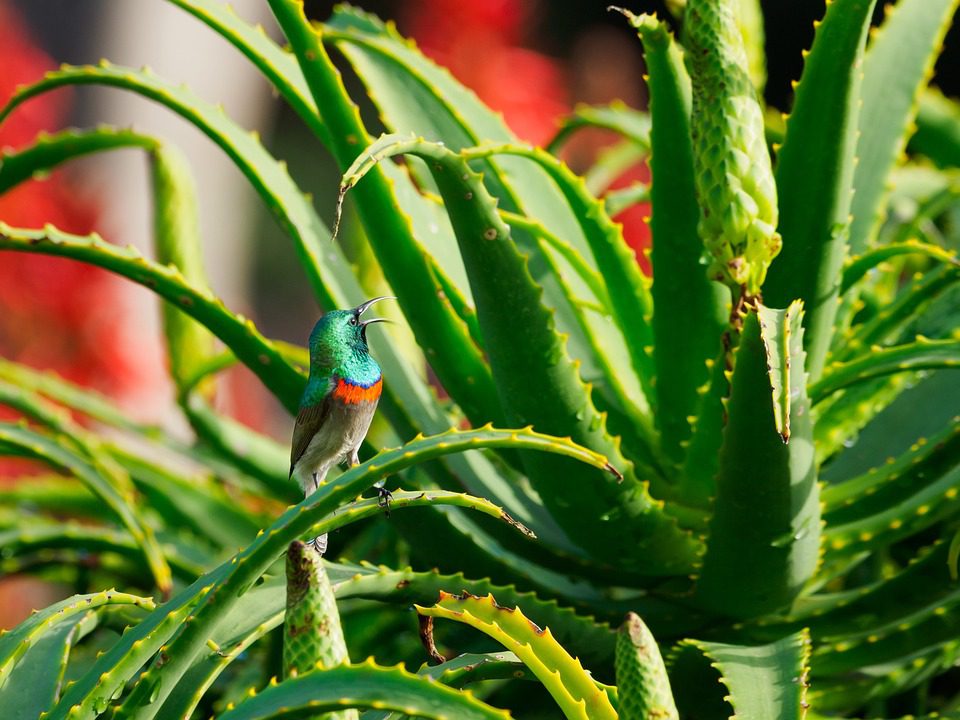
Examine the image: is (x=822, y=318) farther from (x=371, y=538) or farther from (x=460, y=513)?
(x=371, y=538)

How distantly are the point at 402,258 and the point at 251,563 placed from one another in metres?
0.37

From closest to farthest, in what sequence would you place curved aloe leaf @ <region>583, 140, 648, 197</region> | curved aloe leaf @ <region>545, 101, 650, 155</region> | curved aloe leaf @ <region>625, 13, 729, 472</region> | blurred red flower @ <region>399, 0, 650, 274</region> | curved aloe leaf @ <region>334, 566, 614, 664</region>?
1. curved aloe leaf @ <region>334, 566, 614, 664</region>
2. curved aloe leaf @ <region>625, 13, 729, 472</region>
3. curved aloe leaf @ <region>545, 101, 650, 155</region>
4. curved aloe leaf @ <region>583, 140, 648, 197</region>
5. blurred red flower @ <region>399, 0, 650, 274</region>

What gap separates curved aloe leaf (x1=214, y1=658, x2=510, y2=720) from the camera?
552 millimetres

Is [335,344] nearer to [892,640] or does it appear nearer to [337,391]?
[337,391]

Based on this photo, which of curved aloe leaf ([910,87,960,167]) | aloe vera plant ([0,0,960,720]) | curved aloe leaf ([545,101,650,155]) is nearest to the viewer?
aloe vera plant ([0,0,960,720])

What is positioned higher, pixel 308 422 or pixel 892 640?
pixel 308 422

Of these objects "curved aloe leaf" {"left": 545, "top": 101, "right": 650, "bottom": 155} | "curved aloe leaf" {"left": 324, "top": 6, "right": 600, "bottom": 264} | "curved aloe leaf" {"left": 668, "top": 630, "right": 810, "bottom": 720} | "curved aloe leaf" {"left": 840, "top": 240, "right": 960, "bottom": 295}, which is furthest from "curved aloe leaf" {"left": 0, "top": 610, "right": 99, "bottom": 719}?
"curved aloe leaf" {"left": 545, "top": 101, "right": 650, "bottom": 155}

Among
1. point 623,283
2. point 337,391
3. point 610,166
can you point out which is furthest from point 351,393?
point 610,166

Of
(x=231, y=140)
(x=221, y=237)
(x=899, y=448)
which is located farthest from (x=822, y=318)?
(x=221, y=237)

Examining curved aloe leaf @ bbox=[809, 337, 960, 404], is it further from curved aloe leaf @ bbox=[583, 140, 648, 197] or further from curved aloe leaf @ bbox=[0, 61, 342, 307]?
curved aloe leaf @ bbox=[583, 140, 648, 197]

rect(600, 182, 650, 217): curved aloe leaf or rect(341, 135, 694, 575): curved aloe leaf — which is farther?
rect(600, 182, 650, 217): curved aloe leaf

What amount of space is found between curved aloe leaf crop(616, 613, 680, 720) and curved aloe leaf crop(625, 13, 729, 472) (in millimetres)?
369

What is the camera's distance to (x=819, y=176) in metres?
0.89

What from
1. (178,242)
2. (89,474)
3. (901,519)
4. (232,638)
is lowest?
(232,638)
